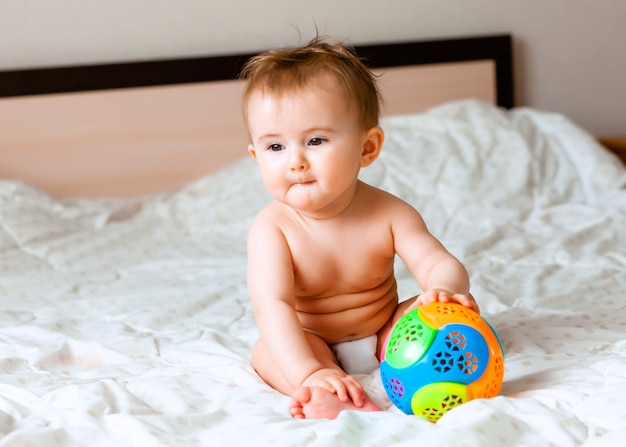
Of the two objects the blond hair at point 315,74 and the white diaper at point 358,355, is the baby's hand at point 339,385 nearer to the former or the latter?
the white diaper at point 358,355


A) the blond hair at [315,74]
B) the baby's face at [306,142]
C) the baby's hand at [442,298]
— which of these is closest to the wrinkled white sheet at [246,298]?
the baby's hand at [442,298]

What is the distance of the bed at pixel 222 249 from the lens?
0.95 m

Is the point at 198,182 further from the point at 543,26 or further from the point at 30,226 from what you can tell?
the point at 543,26

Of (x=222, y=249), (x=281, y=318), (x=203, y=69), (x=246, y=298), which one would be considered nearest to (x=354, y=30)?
(x=203, y=69)

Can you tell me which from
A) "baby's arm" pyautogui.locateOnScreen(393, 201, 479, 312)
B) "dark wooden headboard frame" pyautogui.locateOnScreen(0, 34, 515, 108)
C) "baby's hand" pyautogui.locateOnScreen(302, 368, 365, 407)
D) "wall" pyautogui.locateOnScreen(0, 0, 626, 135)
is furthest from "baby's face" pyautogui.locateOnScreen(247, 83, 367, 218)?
"dark wooden headboard frame" pyautogui.locateOnScreen(0, 34, 515, 108)

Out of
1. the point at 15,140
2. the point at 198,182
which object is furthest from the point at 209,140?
the point at 15,140

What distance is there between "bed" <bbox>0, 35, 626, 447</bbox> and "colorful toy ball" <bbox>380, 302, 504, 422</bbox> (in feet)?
0.12

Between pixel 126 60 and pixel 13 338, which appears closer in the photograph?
pixel 13 338

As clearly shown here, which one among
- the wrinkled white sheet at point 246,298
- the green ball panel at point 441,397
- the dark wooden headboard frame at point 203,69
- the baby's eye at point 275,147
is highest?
the baby's eye at point 275,147

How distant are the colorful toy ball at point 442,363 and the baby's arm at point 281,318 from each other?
0.24ft

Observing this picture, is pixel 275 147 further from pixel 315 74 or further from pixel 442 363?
pixel 442 363

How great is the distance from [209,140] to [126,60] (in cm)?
37

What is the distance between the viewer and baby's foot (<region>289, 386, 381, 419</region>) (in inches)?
38.6

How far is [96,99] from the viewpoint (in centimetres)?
256
